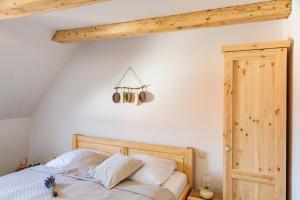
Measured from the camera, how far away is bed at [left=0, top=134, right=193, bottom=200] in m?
2.24

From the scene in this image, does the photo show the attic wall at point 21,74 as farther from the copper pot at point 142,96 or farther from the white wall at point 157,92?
the copper pot at point 142,96

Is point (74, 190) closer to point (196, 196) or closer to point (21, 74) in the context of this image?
point (196, 196)

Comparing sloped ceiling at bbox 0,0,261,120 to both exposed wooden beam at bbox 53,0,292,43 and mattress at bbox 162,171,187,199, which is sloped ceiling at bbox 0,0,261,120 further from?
mattress at bbox 162,171,187,199

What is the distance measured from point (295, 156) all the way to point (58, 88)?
142 inches

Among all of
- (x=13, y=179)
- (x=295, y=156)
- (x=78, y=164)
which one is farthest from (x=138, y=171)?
(x=295, y=156)

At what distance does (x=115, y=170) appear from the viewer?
2582 millimetres

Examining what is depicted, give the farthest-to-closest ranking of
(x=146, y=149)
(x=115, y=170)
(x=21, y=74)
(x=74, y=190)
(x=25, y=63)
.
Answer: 1. (x=21, y=74)
2. (x=25, y=63)
3. (x=146, y=149)
4. (x=115, y=170)
5. (x=74, y=190)

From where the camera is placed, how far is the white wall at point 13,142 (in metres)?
3.88

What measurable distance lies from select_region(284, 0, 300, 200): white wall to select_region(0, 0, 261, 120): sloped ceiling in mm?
505

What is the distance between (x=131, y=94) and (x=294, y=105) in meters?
2.07

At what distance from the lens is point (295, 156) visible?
1918 millimetres

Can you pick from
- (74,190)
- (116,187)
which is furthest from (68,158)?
(116,187)

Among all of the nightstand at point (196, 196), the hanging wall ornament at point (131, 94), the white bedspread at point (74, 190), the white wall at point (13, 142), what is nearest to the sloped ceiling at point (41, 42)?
the white wall at point (13, 142)

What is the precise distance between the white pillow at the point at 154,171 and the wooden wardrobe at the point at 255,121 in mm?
699
